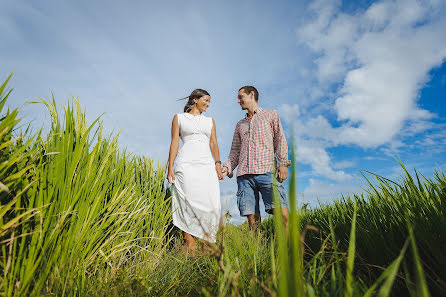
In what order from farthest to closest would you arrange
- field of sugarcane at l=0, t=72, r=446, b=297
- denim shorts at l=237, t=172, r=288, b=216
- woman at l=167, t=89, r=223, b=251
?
1. denim shorts at l=237, t=172, r=288, b=216
2. woman at l=167, t=89, r=223, b=251
3. field of sugarcane at l=0, t=72, r=446, b=297

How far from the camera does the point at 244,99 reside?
426 cm

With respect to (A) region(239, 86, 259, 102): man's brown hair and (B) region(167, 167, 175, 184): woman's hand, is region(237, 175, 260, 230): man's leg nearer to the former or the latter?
(B) region(167, 167, 175, 184): woman's hand

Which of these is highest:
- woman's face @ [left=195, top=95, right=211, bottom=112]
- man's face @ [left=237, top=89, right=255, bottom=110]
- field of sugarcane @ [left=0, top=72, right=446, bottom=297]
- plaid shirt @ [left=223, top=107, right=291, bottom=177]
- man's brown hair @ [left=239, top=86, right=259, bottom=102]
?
man's brown hair @ [left=239, top=86, right=259, bottom=102]

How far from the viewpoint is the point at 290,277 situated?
1.56ft

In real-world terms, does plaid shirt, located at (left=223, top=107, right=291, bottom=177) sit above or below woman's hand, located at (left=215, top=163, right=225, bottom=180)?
above

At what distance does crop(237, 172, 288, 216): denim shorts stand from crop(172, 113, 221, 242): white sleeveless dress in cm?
36

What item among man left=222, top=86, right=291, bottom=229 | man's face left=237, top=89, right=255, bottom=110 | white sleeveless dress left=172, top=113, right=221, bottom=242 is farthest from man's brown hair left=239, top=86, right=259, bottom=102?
white sleeveless dress left=172, top=113, right=221, bottom=242

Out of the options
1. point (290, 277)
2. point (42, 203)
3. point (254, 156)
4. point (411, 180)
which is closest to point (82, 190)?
point (42, 203)

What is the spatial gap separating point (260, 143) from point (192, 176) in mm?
1117

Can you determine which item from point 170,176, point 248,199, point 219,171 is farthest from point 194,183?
point 248,199

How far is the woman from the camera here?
3631 millimetres

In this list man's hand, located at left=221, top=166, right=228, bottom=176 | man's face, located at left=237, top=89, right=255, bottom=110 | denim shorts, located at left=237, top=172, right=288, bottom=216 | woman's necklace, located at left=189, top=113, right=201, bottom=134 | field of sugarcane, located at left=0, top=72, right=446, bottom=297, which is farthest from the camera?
man's face, located at left=237, top=89, right=255, bottom=110

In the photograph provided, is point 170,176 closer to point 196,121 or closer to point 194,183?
point 194,183

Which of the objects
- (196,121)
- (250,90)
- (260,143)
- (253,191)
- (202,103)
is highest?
(250,90)
